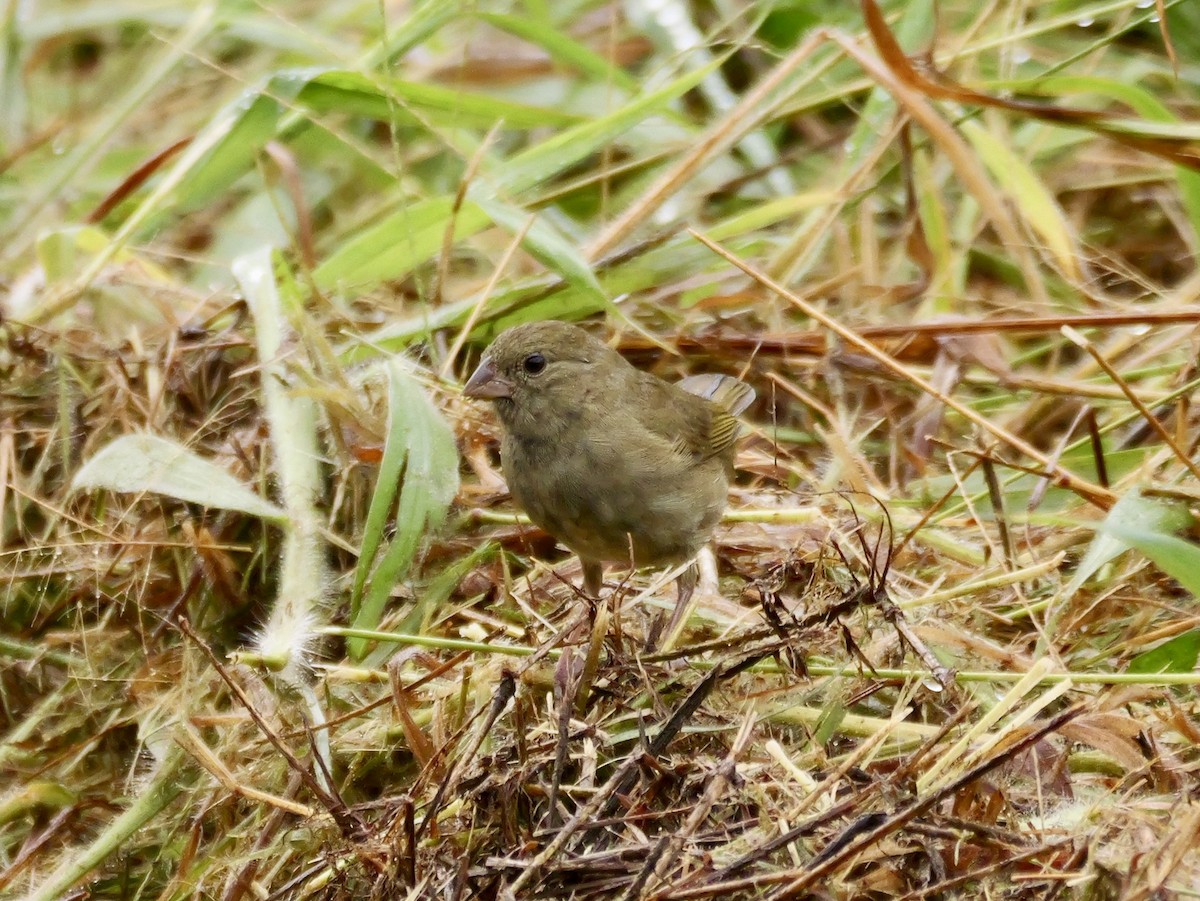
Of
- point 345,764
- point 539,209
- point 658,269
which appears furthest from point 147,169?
point 345,764

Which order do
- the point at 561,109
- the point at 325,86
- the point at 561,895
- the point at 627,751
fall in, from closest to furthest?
the point at 561,895, the point at 627,751, the point at 325,86, the point at 561,109

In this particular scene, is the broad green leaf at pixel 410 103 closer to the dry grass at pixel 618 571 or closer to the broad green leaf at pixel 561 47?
the dry grass at pixel 618 571

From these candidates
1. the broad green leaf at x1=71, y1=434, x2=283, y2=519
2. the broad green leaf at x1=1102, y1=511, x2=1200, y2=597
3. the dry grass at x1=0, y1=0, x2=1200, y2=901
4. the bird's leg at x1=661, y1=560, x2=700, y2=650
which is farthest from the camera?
the broad green leaf at x1=71, y1=434, x2=283, y2=519

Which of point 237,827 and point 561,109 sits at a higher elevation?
point 561,109

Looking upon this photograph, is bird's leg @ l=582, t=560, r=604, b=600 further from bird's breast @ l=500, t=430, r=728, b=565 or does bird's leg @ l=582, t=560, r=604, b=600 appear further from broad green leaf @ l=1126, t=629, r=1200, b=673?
broad green leaf @ l=1126, t=629, r=1200, b=673

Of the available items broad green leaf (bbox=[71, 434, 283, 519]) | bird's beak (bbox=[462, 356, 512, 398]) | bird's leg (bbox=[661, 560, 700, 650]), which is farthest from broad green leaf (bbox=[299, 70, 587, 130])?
bird's leg (bbox=[661, 560, 700, 650])

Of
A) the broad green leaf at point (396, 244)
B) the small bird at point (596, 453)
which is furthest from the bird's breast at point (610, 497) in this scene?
the broad green leaf at point (396, 244)

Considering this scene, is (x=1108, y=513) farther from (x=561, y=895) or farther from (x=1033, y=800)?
(x=561, y=895)
